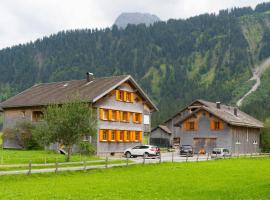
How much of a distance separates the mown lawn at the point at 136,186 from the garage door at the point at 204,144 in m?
41.4

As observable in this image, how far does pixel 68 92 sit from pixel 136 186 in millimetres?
35699

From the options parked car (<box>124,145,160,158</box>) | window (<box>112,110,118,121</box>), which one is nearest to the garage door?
window (<box>112,110,118,121</box>)

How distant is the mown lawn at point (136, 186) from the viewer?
2309 centimetres

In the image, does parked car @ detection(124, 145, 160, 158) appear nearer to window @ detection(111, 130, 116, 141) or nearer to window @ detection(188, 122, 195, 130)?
window @ detection(111, 130, 116, 141)

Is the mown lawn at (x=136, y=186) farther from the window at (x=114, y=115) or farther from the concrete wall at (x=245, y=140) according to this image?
the concrete wall at (x=245, y=140)

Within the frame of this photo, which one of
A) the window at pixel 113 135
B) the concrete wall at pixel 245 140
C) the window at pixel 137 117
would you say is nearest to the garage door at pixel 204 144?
the concrete wall at pixel 245 140

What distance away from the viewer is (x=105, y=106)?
198 ft

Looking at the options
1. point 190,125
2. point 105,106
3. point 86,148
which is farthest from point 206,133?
point 86,148

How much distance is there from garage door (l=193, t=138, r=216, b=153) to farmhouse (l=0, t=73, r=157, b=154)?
1284 cm

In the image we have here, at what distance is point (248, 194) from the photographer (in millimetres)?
23859

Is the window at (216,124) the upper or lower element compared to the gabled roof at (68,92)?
lower

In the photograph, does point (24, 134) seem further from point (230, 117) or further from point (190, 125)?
point (230, 117)

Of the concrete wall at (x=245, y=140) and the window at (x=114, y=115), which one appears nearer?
the window at (x=114, y=115)

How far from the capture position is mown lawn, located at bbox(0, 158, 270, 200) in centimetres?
2309
